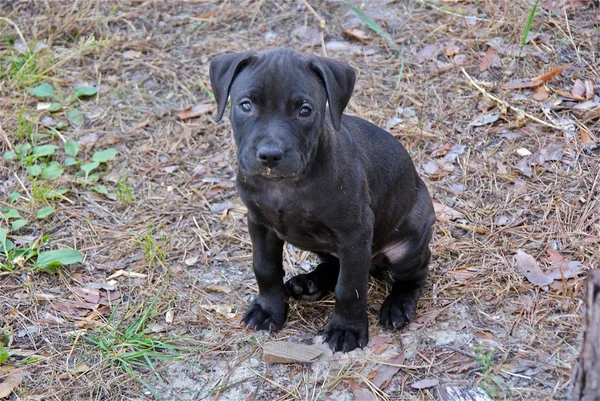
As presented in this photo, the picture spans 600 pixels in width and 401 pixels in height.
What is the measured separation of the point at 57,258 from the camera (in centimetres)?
609

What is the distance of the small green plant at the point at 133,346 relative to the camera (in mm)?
5242

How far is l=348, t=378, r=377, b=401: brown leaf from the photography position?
492 cm

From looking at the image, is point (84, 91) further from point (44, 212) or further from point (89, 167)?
point (44, 212)

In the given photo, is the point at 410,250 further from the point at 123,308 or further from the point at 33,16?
the point at 33,16

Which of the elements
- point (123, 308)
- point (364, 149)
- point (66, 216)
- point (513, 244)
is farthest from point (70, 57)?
point (513, 244)

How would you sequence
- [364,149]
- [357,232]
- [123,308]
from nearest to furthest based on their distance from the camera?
[357,232] → [364,149] → [123,308]

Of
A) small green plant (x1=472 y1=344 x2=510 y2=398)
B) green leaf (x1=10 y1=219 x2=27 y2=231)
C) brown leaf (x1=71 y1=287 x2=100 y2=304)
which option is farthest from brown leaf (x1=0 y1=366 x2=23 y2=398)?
small green plant (x1=472 y1=344 x2=510 y2=398)

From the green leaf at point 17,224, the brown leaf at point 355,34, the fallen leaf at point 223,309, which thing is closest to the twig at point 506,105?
the brown leaf at point 355,34

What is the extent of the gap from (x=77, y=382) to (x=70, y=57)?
14.3 feet

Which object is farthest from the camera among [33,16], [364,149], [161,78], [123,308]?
[33,16]

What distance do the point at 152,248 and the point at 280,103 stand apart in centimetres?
215

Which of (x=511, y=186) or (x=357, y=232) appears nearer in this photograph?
(x=357, y=232)

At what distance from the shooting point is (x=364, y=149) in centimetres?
541

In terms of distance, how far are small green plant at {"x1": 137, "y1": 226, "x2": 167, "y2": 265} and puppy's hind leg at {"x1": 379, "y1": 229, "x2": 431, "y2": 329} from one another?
1.70 m
